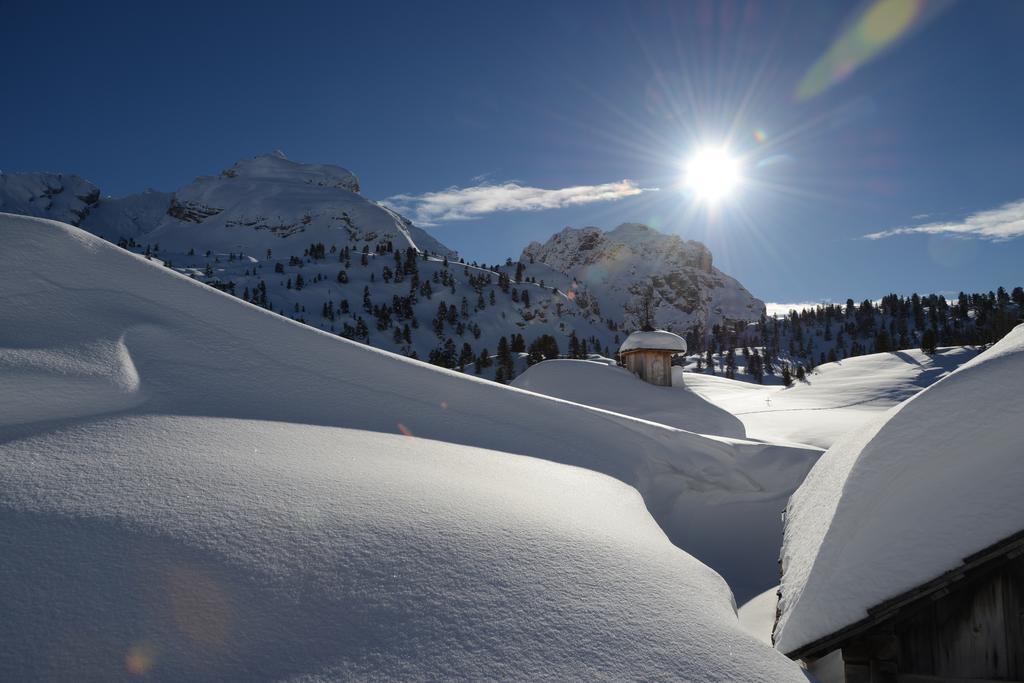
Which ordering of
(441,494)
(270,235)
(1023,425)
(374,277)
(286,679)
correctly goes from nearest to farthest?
(286,679), (1023,425), (441,494), (374,277), (270,235)

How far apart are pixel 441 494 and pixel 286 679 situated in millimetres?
2304

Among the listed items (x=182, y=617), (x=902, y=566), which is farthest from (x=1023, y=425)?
(x=182, y=617)

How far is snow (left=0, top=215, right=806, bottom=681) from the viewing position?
303cm

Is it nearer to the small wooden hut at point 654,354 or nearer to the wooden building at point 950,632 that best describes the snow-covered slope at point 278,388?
the wooden building at point 950,632

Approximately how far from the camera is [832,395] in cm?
2998

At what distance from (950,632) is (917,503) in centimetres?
105

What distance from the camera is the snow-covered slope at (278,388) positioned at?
630 cm

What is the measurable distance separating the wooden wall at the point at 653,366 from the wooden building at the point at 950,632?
2196cm

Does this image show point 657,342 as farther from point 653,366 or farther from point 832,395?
point 832,395

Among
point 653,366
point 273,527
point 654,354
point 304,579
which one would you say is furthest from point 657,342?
point 304,579

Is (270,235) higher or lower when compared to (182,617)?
higher

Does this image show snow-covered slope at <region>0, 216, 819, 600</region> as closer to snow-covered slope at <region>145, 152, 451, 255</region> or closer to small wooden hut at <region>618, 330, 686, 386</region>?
small wooden hut at <region>618, 330, 686, 386</region>

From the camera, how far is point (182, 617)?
3.05m

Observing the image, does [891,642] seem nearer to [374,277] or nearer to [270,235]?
[374,277]
